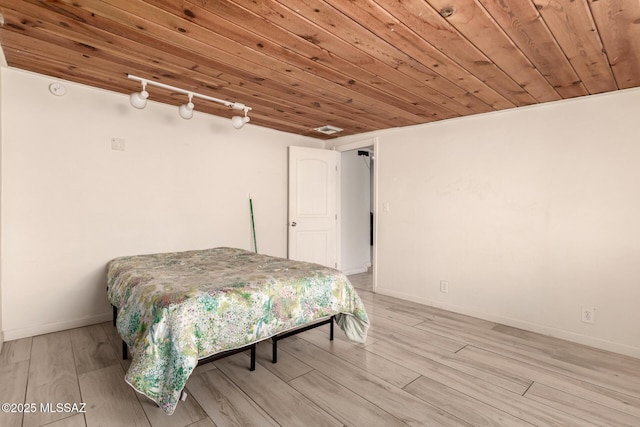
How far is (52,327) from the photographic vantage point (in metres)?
2.74

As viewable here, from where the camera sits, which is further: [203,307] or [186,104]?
[186,104]

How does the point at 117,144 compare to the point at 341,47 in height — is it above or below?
below

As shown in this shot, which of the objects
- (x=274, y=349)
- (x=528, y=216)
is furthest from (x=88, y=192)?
(x=528, y=216)

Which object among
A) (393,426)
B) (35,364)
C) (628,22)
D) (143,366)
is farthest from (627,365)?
(35,364)

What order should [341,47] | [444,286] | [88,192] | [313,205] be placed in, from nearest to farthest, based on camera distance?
[341,47], [88,192], [444,286], [313,205]

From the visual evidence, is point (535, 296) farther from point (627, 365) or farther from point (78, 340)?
point (78, 340)

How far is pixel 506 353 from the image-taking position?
248 cm

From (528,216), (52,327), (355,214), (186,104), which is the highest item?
(186,104)

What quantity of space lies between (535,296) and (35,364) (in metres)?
3.99

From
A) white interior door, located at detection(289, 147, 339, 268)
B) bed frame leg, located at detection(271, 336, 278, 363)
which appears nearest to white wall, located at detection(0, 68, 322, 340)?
white interior door, located at detection(289, 147, 339, 268)

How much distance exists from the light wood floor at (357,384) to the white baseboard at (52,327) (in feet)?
0.23

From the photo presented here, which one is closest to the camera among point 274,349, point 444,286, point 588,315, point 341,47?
point 341,47

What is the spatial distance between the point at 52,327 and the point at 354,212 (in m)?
3.96

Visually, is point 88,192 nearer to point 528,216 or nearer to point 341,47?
point 341,47
